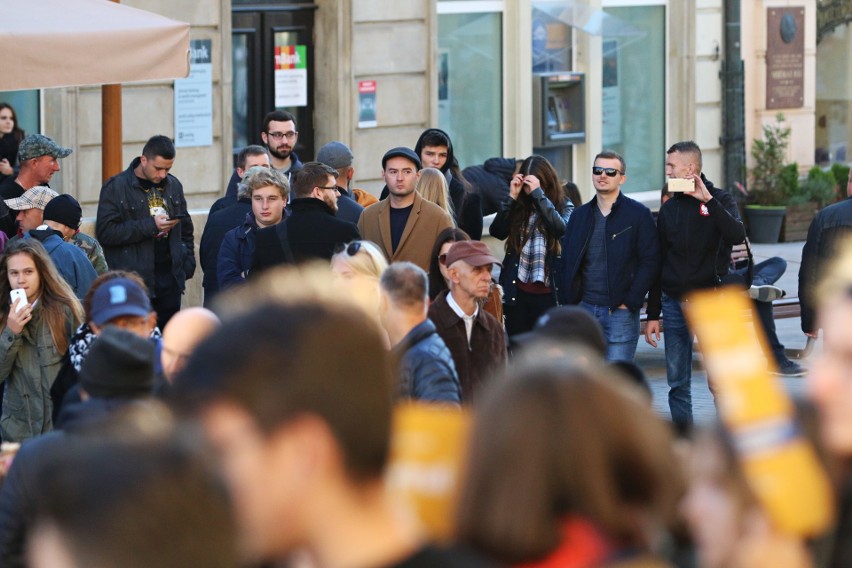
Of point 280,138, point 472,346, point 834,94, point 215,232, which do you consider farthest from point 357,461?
point 834,94

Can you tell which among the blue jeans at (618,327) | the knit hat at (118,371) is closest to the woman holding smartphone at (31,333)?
the knit hat at (118,371)

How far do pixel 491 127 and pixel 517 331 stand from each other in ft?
24.0

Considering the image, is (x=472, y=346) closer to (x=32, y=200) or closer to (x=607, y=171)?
(x=607, y=171)

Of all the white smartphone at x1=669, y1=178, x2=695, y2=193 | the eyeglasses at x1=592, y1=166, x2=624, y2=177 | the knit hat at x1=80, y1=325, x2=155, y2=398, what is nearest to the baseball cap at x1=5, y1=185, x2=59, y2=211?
the eyeglasses at x1=592, y1=166, x2=624, y2=177

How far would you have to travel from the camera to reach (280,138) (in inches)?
433

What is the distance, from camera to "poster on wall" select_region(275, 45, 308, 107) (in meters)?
15.3

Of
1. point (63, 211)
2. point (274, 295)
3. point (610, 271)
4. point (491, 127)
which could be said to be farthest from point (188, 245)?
point (274, 295)

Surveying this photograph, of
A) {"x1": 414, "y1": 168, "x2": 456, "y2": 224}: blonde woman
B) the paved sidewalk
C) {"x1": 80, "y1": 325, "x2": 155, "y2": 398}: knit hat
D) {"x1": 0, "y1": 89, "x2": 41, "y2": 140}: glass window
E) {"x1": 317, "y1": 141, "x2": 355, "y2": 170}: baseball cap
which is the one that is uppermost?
{"x1": 0, "y1": 89, "x2": 41, "y2": 140}: glass window

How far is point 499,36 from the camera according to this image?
17031 mm

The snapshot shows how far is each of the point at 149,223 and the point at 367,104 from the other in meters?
5.90

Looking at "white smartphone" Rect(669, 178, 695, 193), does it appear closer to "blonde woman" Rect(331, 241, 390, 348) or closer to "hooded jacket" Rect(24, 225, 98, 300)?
"blonde woman" Rect(331, 241, 390, 348)

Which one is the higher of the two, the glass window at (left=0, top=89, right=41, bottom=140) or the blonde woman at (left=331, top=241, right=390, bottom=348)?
the glass window at (left=0, top=89, right=41, bottom=140)

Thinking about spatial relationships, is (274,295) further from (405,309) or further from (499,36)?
(499,36)

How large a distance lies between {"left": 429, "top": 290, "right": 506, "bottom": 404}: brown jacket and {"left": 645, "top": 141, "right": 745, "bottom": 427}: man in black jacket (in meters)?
2.84
